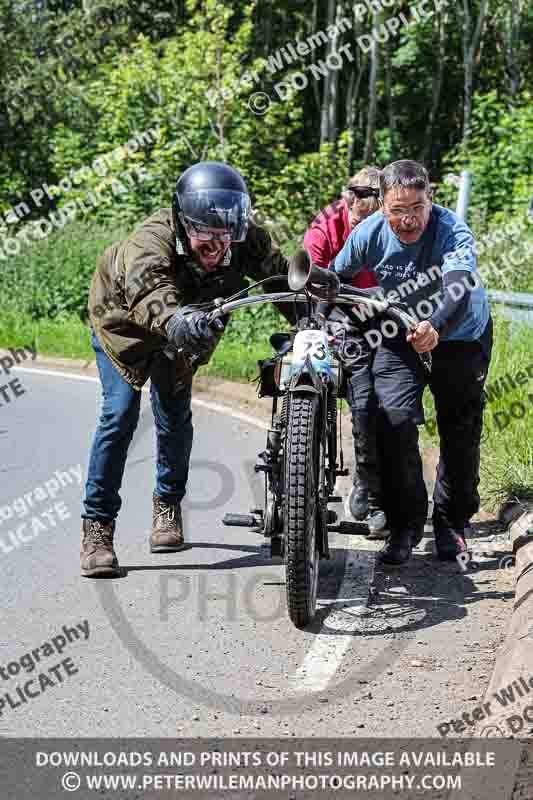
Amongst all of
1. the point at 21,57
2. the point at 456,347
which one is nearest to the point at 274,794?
the point at 456,347

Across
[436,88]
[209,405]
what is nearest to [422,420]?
[209,405]

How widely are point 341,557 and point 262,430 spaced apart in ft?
12.0

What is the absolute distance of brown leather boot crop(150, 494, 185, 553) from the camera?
643 cm

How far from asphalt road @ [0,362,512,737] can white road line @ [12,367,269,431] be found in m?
2.63

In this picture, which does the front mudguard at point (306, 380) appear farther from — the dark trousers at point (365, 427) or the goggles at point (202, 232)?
the dark trousers at point (365, 427)

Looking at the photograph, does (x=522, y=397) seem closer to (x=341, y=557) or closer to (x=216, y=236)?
(x=341, y=557)

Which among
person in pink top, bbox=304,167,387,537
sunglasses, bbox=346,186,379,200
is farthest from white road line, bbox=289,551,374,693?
sunglasses, bbox=346,186,379,200

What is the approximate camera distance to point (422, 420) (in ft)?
19.9

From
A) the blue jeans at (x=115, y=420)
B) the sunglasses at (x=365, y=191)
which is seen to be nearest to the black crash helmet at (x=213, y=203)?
the blue jeans at (x=115, y=420)

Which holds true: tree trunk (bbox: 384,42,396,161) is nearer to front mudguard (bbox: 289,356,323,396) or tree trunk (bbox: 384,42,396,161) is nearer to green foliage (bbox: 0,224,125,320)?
green foliage (bbox: 0,224,125,320)

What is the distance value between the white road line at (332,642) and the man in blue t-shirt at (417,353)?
1.29ft

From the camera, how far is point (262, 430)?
32.4ft

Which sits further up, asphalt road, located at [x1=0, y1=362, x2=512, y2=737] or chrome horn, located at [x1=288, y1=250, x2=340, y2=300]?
chrome horn, located at [x1=288, y1=250, x2=340, y2=300]

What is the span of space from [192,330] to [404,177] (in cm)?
135
